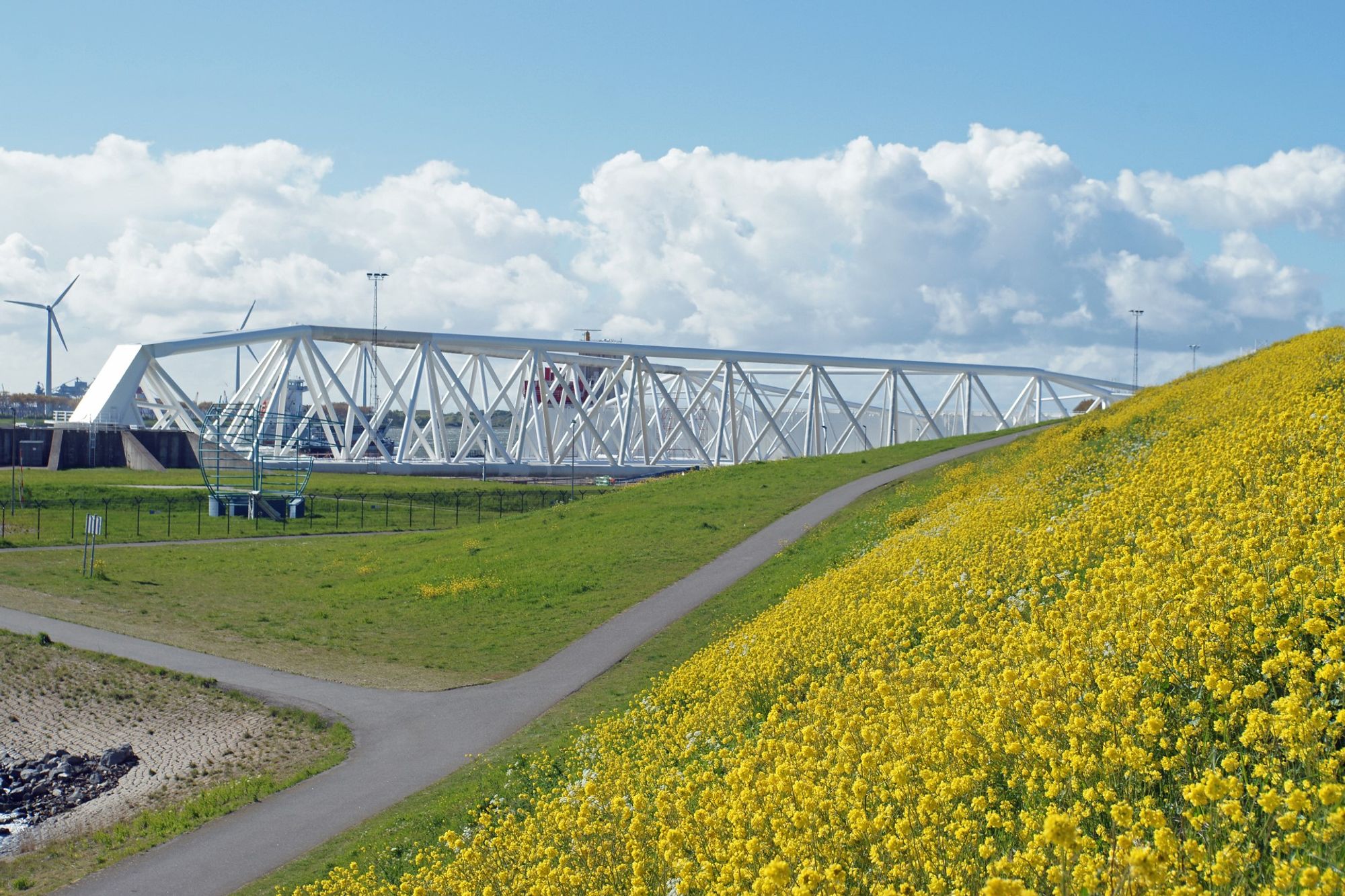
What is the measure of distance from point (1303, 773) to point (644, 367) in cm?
8150

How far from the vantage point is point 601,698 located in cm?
1767

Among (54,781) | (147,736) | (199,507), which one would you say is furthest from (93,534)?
(54,781)

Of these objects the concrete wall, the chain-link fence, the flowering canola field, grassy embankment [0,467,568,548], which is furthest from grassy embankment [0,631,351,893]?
the concrete wall

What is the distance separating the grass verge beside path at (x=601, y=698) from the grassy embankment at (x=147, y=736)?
285cm

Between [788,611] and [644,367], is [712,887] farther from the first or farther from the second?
[644,367]

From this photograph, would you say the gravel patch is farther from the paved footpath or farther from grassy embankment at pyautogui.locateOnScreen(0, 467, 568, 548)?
grassy embankment at pyautogui.locateOnScreen(0, 467, 568, 548)

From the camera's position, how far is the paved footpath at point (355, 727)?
12.4 metres

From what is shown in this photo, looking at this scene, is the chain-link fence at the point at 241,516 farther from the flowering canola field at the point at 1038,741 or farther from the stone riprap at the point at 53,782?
the flowering canola field at the point at 1038,741

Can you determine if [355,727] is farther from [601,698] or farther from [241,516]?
[241,516]

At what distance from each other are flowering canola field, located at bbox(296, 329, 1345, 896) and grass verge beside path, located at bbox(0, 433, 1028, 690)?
1087cm

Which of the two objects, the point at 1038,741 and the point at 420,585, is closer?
the point at 1038,741

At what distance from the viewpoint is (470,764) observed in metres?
14.8

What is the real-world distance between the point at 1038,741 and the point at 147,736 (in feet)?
55.5

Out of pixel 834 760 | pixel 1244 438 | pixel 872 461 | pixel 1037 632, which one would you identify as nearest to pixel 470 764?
pixel 834 760
